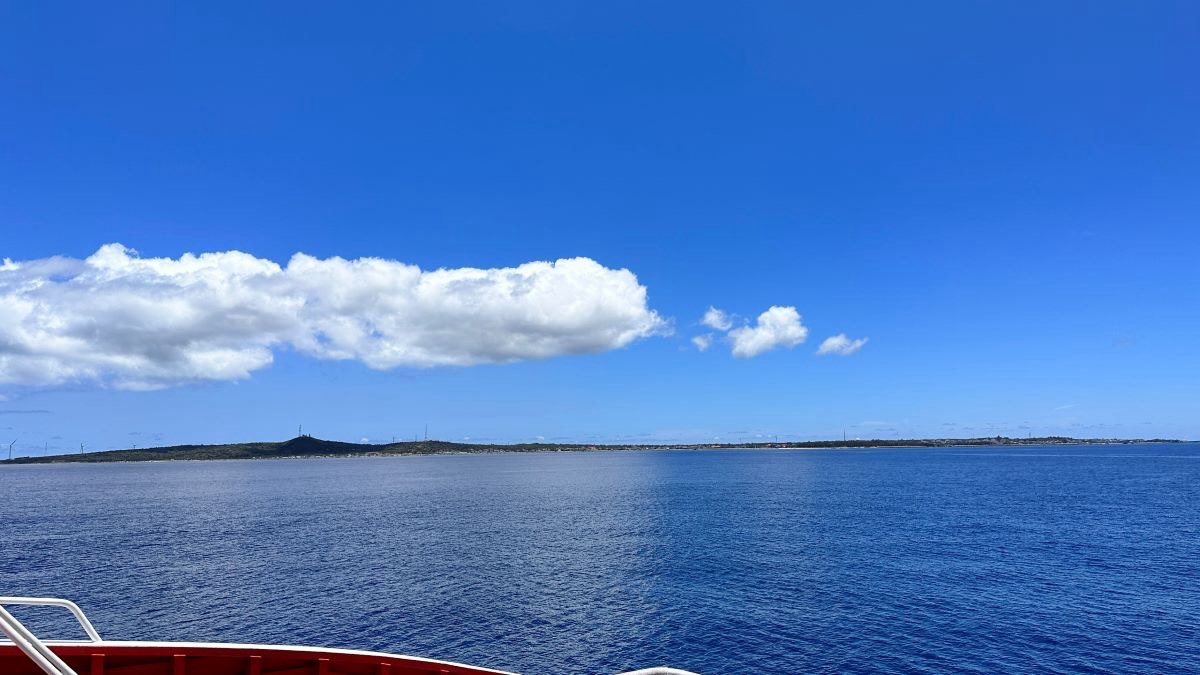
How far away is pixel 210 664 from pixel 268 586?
4964 cm

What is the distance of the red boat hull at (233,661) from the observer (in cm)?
1972

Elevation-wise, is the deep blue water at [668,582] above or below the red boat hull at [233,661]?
below

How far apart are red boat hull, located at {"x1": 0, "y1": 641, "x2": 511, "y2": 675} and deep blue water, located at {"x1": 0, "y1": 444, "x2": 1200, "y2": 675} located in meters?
24.2

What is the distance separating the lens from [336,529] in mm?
104312

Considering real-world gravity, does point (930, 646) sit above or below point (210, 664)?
below

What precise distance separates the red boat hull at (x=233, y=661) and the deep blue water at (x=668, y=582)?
79.5 feet

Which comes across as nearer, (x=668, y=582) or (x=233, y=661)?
(x=233, y=661)

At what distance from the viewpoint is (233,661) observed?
21.0 meters

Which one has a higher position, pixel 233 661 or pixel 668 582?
pixel 233 661

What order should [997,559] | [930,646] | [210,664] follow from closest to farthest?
1. [210,664]
2. [930,646]
3. [997,559]

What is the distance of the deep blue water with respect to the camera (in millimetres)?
46375

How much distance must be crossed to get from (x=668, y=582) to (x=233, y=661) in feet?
168

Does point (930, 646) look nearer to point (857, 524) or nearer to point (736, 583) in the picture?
point (736, 583)

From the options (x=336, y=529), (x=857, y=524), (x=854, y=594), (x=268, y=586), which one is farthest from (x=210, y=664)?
(x=857, y=524)
